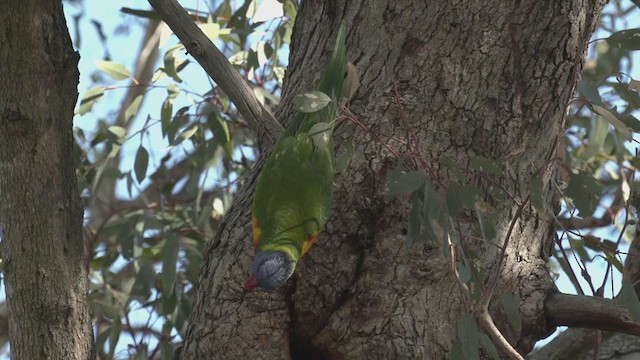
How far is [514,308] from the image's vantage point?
1.98m

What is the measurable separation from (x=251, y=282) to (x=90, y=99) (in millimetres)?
1756

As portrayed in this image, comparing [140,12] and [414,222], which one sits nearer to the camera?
[414,222]

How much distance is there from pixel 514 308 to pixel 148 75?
193 inches

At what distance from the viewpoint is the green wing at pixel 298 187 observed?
7.05ft

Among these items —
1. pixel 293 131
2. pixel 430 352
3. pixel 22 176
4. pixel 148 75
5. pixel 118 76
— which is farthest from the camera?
pixel 148 75

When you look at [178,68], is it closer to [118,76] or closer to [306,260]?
[118,76]

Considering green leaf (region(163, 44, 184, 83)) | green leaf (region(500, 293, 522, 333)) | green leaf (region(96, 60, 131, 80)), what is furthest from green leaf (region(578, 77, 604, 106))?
green leaf (region(96, 60, 131, 80))

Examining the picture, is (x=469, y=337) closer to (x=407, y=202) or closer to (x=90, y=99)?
(x=407, y=202)

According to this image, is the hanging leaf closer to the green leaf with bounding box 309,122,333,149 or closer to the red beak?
the red beak

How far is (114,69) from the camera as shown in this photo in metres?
3.46

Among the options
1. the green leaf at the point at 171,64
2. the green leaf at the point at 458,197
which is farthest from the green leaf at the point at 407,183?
the green leaf at the point at 171,64

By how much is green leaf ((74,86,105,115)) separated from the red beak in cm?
169

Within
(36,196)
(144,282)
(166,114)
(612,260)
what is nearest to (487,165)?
(612,260)

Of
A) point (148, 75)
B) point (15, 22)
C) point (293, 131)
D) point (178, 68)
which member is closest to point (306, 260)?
point (293, 131)
